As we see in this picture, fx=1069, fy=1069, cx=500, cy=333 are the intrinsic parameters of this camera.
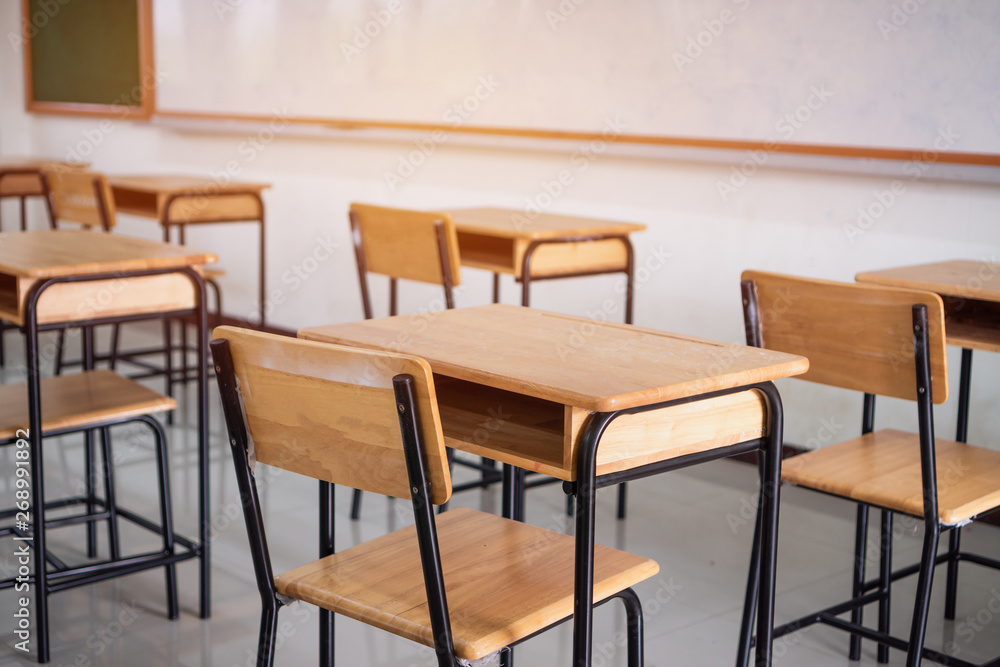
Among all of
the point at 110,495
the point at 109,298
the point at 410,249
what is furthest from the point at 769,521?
the point at 110,495

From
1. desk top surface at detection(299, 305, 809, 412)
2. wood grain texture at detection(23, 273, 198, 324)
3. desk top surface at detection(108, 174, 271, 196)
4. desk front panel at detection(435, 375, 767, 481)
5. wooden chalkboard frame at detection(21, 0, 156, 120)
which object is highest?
wooden chalkboard frame at detection(21, 0, 156, 120)

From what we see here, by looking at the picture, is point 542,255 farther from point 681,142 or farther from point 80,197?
point 80,197

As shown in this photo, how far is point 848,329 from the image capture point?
1.91 meters

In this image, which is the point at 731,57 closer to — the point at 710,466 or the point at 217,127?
the point at 710,466

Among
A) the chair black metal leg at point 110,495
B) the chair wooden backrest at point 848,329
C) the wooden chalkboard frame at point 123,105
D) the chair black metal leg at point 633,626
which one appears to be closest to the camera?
the chair black metal leg at point 633,626

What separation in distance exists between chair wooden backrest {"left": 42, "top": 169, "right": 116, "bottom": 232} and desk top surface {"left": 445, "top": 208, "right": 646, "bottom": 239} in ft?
4.50

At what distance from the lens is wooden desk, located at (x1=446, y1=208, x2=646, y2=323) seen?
2939 mm

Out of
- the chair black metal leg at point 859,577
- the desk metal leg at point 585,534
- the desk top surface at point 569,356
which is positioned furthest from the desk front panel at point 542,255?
the desk metal leg at point 585,534

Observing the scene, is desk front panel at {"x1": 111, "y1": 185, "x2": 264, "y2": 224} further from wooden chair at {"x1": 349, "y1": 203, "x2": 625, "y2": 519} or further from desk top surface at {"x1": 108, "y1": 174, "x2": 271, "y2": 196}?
wooden chair at {"x1": 349, "y1": 203, "x2": 625, "y2": 519}

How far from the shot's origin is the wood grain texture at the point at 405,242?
284 centimetres

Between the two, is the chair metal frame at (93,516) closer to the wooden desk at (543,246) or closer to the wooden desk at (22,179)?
the wooden desk at (543,246)

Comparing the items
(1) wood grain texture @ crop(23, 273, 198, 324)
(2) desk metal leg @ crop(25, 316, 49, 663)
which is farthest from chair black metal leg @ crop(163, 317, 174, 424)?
(2) desk metal leg @ crop(25, 316, 49, 663)

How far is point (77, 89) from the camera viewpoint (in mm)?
6594

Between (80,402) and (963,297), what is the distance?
1958 millimetres
